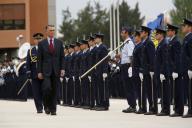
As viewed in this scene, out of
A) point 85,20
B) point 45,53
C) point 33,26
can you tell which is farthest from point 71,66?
point 85,20

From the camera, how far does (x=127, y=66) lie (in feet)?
68.7

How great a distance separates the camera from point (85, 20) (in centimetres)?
10312

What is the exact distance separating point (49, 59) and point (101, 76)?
8.53 feet

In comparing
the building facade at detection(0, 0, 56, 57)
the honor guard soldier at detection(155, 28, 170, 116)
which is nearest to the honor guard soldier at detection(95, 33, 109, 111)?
the honor guard soldier at detection(155, 28, 170, 116)

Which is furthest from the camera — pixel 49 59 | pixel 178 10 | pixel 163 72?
pixel 178 10

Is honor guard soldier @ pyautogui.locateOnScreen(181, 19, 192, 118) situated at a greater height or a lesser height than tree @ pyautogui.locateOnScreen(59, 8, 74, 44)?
lesser

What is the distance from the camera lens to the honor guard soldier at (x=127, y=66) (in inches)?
819

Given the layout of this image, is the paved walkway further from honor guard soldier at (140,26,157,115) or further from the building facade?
the building facade

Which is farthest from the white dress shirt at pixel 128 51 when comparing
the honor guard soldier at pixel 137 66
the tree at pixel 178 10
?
the tree at pixel 178 10

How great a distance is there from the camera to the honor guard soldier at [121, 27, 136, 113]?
2081 cm

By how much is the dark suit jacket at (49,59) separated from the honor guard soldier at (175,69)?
3.10 metres

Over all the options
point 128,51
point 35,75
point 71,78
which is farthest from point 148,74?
point 71,78

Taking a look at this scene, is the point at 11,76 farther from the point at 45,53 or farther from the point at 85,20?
the point at 85,20

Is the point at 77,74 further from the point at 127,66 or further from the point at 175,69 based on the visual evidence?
the point at 175,69
